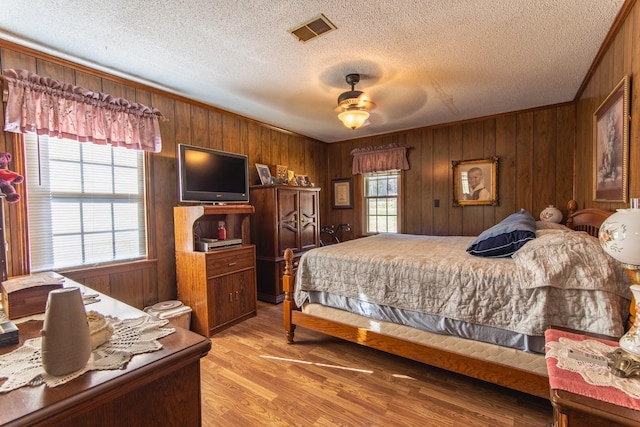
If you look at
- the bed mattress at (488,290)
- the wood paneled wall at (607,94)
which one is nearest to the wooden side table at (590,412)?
the bed mattress at (488,290)

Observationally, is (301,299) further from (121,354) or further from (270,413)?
(121,354)

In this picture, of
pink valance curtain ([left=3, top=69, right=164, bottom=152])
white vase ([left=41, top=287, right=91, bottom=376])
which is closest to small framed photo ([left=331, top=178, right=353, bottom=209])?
pink valance curtain ([left=3, top=69, right=164, bottom=152])

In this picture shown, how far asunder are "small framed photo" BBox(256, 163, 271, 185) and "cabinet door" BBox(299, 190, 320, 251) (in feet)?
1.73

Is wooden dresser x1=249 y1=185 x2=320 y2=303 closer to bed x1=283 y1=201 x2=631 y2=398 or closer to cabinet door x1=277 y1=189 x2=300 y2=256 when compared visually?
cabinet door x1=277 y1=189 x2=300 y2=256

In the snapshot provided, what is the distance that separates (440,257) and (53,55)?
3.44m

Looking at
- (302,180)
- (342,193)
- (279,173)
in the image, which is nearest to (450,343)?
(279,173)

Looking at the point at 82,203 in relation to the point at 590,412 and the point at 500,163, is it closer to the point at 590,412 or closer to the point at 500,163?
the point at 590,412

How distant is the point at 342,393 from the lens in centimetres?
192

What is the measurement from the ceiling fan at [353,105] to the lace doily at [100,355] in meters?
2.33

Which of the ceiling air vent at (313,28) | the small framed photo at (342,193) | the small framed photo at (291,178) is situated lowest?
the small framed photo at (342,193)

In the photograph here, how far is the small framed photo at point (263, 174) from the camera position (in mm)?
4074

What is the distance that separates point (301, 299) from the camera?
253cm

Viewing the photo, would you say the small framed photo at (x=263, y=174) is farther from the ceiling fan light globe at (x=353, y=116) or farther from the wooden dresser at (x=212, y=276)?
the ceiling fan light globe at (x=353, y=116)

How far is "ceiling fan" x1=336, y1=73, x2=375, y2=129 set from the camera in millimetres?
2711
